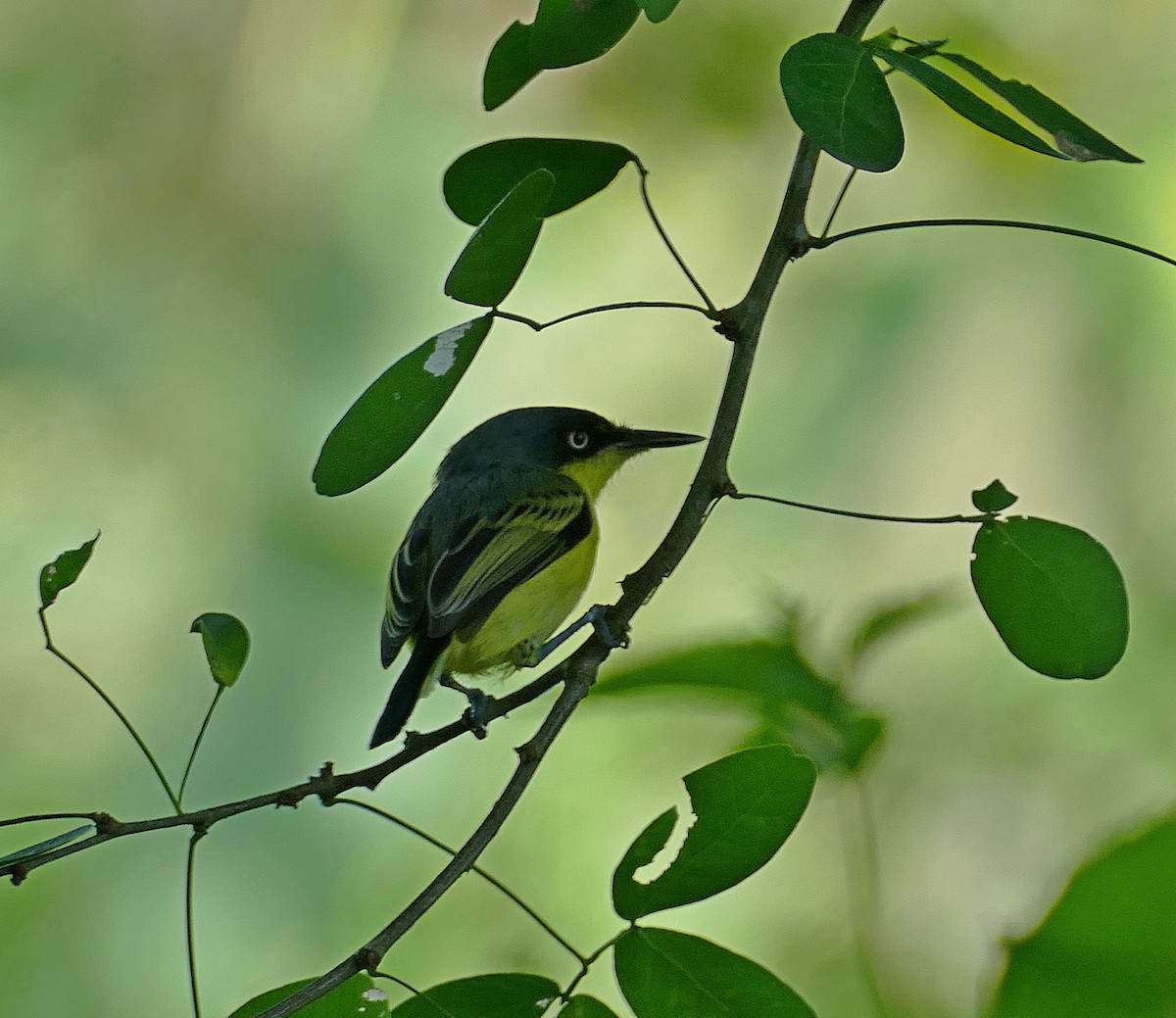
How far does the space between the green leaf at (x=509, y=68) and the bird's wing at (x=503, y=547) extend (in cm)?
69

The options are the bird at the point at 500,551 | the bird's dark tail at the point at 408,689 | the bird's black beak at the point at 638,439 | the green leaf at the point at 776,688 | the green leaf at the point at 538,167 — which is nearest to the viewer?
the green leaf at the point at 538,167

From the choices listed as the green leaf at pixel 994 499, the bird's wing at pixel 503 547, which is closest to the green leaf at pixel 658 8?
the green leaf at pixel 994 499

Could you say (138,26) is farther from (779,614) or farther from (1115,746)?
(1115,746)

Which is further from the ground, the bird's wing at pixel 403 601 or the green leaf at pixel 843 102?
the green leaf at pixel 843 102

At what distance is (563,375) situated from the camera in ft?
8.98

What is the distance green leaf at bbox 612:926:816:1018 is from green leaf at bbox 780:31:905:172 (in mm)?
499

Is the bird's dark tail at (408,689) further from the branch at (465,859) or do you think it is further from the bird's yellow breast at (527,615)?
the branch at (465,859)

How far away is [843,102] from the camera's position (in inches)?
30.9

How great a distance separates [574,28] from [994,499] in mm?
463

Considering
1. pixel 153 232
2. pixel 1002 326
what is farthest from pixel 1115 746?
pixel 153 232

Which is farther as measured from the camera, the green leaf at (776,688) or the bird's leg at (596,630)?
the green leaf at (776,688)

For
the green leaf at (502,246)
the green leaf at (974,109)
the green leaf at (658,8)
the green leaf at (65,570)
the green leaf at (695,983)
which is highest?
the green leaf at (658,8)

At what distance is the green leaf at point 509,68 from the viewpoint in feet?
3.15

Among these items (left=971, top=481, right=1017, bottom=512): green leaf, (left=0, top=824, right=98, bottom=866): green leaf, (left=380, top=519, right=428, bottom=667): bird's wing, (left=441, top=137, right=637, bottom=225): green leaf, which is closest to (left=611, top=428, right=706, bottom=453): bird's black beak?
(left=380, top=519, right=428, bottom=667): bird's wing
